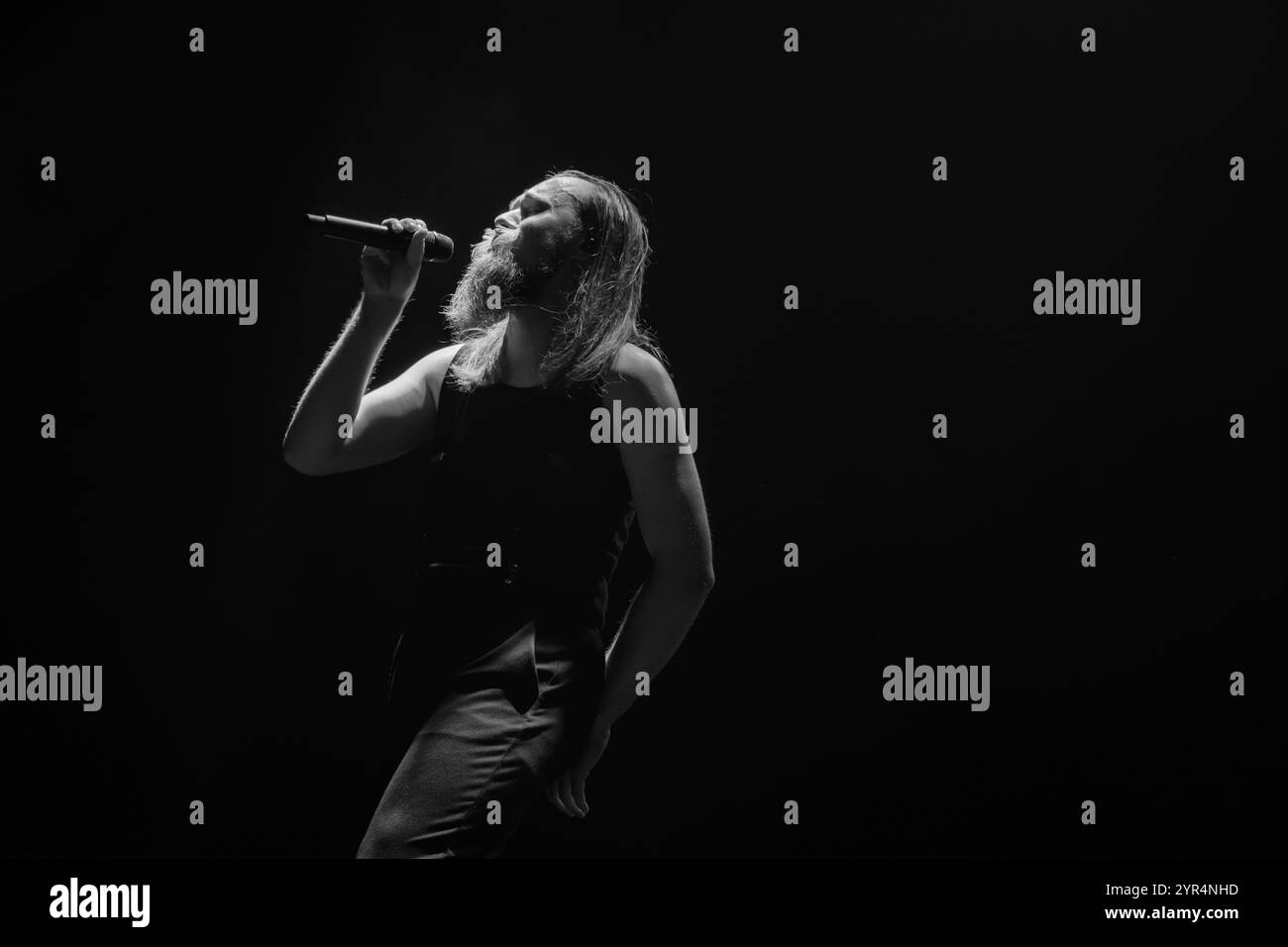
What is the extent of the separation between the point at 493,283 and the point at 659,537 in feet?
1.75

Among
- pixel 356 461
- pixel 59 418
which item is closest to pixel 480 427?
pixel 356 461

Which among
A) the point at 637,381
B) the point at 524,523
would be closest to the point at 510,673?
the point at 524,523

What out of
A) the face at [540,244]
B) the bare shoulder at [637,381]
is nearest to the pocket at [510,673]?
the bare shoulder at [637,381]

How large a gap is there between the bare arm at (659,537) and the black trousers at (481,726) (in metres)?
0.08

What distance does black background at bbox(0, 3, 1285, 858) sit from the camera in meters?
2.24

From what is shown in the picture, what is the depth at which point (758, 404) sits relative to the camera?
2283mm

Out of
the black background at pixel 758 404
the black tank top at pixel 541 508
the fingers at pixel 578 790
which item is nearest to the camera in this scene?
the black tank top at pixel 541 508

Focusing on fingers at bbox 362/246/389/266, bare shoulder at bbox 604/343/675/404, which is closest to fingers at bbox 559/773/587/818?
bare shoulder at bbox 604/343/675/404

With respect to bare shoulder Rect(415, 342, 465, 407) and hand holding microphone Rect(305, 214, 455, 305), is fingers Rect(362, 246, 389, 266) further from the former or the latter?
bare shoulder Rect(415, 342, 465, 407)

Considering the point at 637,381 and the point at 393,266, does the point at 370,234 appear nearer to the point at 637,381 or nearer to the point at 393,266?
the point at 393,266

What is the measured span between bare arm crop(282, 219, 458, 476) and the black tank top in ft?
0.65

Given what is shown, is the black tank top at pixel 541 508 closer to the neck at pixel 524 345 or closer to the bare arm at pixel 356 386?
the neck at pixel 524 345

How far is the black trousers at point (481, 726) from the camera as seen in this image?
1583 mm

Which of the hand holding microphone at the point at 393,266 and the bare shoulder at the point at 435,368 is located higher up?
the hand holding microphone at the point at 393,266
